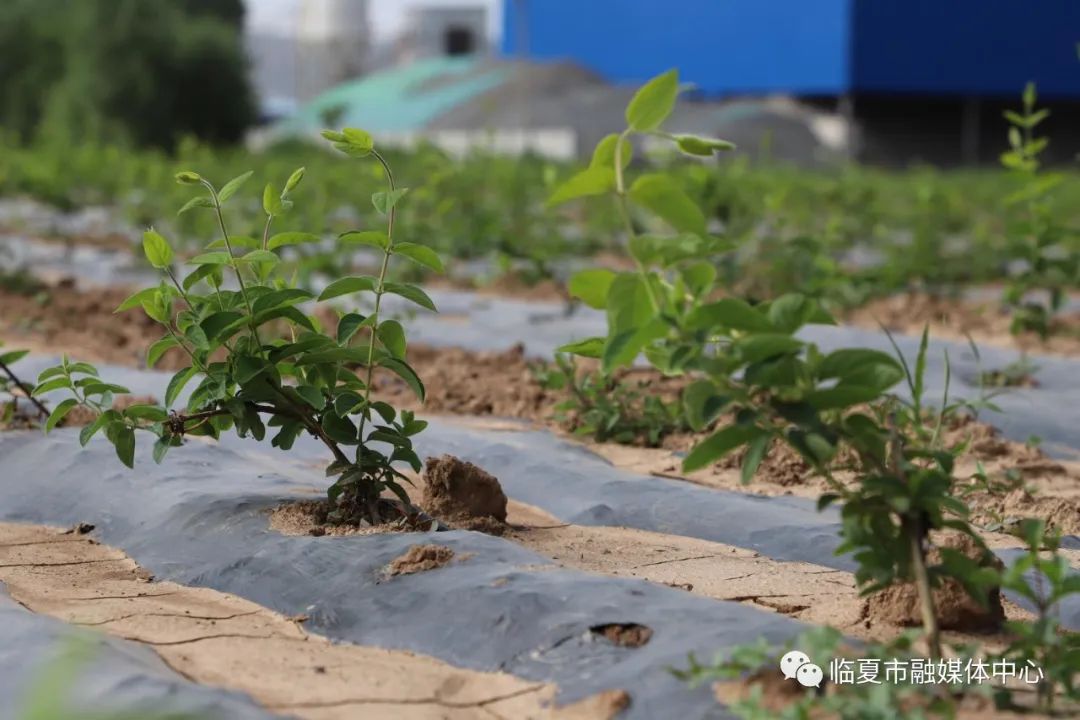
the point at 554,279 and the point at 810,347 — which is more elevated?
the point at 810,347

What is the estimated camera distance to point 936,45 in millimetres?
23078

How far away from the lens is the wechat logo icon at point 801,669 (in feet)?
6.28

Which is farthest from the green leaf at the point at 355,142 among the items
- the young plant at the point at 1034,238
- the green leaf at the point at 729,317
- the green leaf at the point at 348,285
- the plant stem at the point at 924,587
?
the young plant at the point at 1034,238

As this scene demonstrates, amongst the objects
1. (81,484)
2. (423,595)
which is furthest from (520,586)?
(81,484)

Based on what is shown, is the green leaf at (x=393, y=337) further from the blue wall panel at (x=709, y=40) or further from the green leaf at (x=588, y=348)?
the blue wall panel at (x=709, y=40)

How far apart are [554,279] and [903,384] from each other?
3.08 meters

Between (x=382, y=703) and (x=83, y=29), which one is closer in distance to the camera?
(x=382, y=703)

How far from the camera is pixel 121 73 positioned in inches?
837

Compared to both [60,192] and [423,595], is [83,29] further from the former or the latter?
[423,595]

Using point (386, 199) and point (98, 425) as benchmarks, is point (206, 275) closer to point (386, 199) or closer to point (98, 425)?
point (98, 425)

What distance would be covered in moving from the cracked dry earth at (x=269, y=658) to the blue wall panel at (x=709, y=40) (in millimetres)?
21366

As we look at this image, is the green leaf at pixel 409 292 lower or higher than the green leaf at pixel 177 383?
higher

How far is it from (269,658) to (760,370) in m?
0.89

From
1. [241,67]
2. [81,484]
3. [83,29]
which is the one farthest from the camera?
[241,67]
